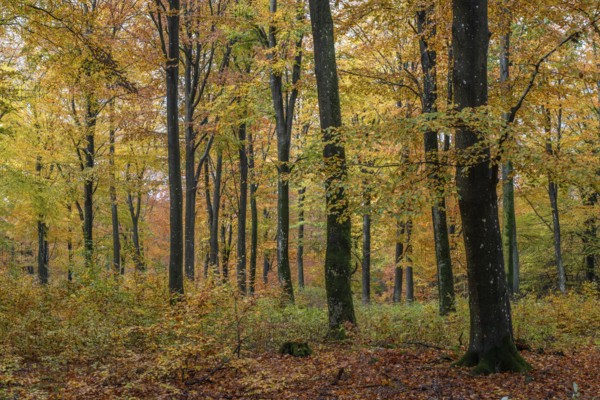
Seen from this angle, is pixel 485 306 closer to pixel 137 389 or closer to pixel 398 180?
pixel 398 180

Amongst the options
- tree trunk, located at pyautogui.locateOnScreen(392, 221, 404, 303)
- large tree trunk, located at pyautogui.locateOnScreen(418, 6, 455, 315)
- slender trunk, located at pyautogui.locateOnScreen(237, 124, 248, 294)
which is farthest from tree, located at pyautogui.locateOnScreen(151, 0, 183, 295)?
tree trunk, located at pyautogui.locateOnScreen(392, 221, 404, 303)

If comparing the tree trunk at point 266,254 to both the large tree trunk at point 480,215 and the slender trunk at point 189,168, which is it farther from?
the large tree trunk at point 480,215

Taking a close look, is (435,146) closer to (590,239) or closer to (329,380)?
(329,380)

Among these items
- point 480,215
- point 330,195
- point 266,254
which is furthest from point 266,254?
point 480,215

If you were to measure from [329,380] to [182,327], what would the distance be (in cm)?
271

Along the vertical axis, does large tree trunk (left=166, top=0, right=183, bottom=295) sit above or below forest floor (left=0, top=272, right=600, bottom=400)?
above

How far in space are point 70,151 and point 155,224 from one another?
1654 cm

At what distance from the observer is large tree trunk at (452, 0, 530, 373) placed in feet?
22.1

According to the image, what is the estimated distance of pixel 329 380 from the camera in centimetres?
687

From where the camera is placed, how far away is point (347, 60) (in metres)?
16.9

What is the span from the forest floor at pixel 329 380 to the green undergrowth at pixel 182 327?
11.7 inches

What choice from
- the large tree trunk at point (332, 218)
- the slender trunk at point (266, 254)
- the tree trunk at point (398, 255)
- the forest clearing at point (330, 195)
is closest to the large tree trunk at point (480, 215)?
the forest clearing at point (330, 195)

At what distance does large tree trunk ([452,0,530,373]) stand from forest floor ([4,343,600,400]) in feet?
1.45

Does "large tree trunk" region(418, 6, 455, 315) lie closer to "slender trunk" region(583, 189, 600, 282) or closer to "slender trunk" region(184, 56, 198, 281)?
"slender trunk" region(184, 56, 198, 281)
